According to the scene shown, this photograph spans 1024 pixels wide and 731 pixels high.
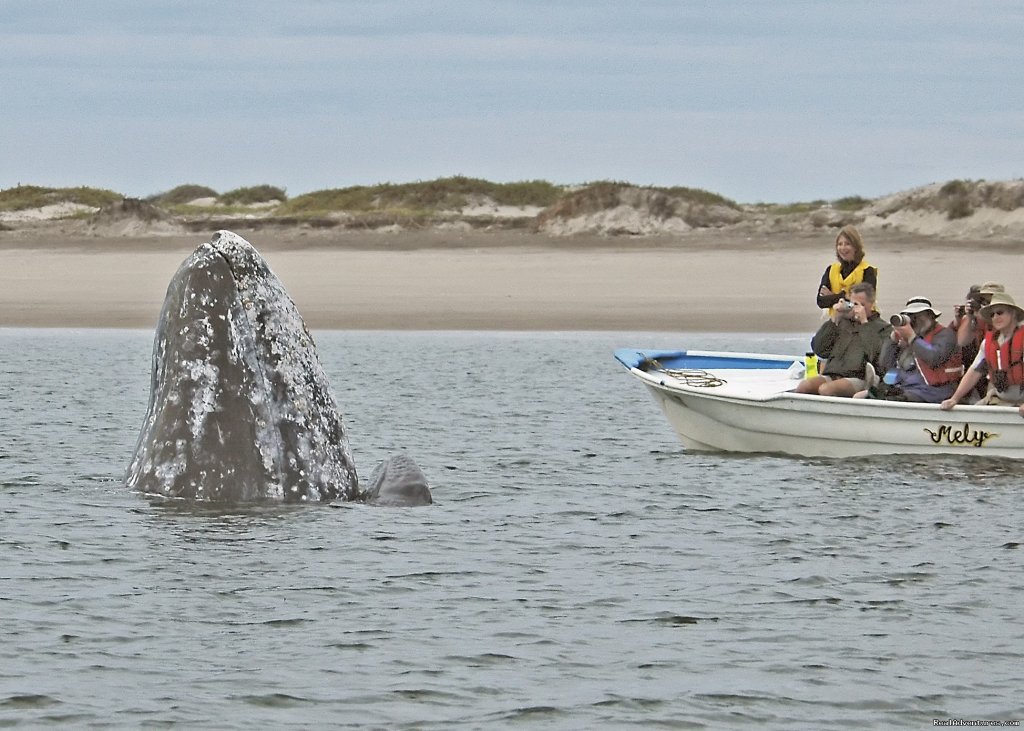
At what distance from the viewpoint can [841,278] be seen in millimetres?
13133

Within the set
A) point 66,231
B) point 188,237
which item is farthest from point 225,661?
point 66,231

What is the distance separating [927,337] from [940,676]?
6.30 metres

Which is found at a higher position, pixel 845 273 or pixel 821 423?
pixel 845 273

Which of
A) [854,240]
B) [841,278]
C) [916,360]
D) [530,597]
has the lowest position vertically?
[530,597]

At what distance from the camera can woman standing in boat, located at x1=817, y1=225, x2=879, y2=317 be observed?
42.2 feet

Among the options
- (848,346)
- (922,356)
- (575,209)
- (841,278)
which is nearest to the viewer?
(922,356)

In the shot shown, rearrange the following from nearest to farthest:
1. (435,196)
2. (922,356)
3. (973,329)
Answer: (922,356), (973,329), (435,196)

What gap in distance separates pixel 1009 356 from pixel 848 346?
135 centimetres

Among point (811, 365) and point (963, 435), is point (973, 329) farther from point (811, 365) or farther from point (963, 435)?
point (811, 365)

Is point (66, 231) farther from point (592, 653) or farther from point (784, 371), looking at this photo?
point (592, 653)

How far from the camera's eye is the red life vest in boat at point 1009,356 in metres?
11.6

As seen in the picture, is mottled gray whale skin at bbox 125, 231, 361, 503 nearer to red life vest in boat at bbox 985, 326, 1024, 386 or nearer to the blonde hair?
red life vest in boat at bbox 985, 326, 1024, 386

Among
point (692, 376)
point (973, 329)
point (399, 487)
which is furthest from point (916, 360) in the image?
point (399, 487)

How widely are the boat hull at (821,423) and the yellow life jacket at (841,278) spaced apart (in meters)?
0.92
